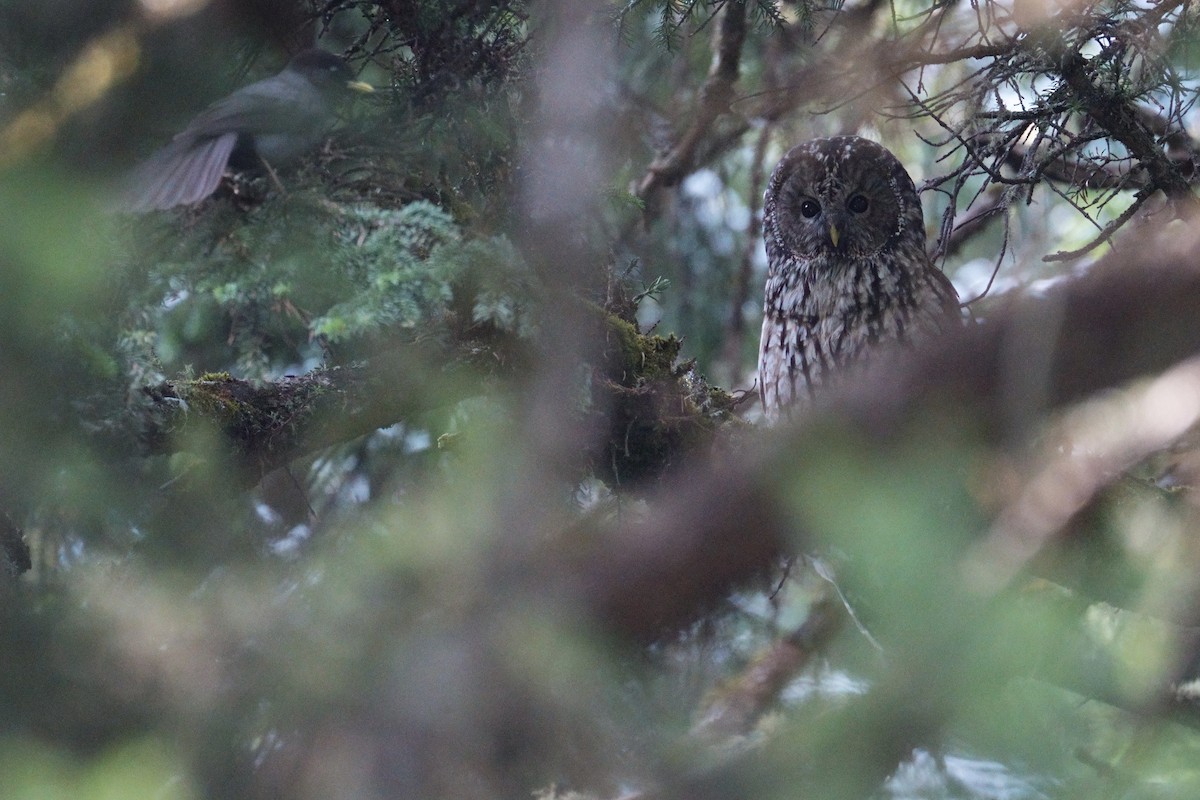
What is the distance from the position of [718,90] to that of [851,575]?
2.94m

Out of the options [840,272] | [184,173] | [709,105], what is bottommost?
[184,173]

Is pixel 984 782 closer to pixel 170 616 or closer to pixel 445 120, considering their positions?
pixel 170 616

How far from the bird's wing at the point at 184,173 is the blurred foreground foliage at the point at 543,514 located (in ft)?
0.56

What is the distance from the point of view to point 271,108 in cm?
322

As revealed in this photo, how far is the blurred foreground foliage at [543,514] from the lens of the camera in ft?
4.47

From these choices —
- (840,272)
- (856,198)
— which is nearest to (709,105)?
(856,198)

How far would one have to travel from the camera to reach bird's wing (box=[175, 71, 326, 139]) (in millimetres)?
3145

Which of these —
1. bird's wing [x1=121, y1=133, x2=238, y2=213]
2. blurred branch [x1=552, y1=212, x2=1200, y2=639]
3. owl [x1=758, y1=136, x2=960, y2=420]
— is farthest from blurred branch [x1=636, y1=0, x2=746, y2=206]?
blurred branch [x1=552, y1=212, x2=1200, y2=639]

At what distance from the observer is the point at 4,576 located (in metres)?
1.68

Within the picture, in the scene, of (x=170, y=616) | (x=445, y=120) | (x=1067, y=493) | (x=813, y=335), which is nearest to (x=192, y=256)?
(x=445, y=120)

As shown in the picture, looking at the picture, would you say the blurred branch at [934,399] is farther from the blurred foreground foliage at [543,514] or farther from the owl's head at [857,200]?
the owl's head at [857,200]

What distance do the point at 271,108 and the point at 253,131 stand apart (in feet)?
0.31

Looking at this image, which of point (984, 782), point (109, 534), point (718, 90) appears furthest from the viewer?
point (718, 90)

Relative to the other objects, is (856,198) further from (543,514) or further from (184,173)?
(543,514)
